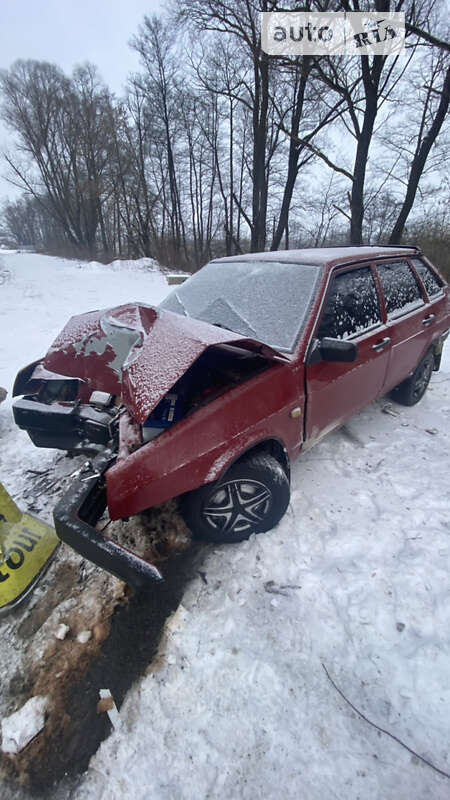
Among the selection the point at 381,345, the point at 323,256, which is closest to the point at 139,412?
the point at 323,256

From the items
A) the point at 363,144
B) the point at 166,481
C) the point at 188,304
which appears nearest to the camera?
the point at 166,481

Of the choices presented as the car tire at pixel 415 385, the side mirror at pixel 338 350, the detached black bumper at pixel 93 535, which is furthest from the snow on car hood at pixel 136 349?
the car tire at pixel 415 385

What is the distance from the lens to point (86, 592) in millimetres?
1956

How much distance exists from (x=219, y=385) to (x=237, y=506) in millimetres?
775

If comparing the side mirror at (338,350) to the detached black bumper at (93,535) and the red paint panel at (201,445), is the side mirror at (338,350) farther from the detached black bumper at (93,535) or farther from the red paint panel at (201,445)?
the detached black bumper at (93,535)

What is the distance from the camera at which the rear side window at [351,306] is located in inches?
94.8

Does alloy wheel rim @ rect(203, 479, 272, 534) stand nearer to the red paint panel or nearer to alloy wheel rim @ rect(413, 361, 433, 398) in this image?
the red paint panel

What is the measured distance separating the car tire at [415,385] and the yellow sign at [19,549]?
12.0ft

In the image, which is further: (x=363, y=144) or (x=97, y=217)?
(x=97, y=217)

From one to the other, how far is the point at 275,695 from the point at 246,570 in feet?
2.01

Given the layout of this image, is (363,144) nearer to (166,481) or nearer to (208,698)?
(166,481)

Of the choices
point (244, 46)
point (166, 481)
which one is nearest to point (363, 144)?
point (244, 46)

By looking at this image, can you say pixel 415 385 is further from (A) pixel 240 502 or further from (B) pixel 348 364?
(A) pixel 240 502

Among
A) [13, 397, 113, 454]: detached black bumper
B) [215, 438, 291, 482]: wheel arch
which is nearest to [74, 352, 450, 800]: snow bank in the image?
[215, 438, 291, 482]: wheel arch
